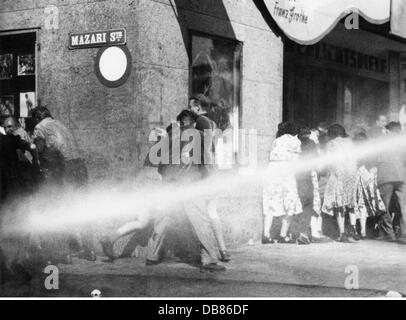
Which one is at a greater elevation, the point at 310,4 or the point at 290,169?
the point at 310,4

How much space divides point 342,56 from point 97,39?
7.67m

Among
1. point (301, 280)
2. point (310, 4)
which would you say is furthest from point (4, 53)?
point (301, 280)

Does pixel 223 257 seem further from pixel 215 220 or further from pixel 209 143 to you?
pixel 209 143

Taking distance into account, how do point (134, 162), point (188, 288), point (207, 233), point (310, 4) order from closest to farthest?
point (188, 288) < point (207, 233) < point (134, 162) < point (310, 4)

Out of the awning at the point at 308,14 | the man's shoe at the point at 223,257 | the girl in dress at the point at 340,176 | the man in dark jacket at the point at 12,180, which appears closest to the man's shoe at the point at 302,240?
the girl in dress at the point at 340,176

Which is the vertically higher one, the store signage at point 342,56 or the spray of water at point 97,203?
the store signage at point 342,56

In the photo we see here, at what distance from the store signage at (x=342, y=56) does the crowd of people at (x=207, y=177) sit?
2.01m

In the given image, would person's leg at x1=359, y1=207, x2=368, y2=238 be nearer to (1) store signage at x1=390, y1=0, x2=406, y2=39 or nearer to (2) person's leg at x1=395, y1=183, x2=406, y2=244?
(2) person's leg at x1=395, y1=183, x2=406, y2=244

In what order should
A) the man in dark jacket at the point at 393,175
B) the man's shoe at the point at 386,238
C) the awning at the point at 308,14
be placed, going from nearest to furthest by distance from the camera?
1. the awning at the point at 308,14
2. the man in dark jacket at the point at 393,175
3. the man's shoe at the point at 386,238

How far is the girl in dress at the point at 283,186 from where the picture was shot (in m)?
10.5

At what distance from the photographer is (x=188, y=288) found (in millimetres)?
7191

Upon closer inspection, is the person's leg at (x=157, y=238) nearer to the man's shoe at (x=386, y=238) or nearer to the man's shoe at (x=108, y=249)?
the man's shoe at (x=108, y=249)

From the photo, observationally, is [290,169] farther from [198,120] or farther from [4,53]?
[4,53]

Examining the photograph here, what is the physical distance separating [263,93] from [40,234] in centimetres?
430
